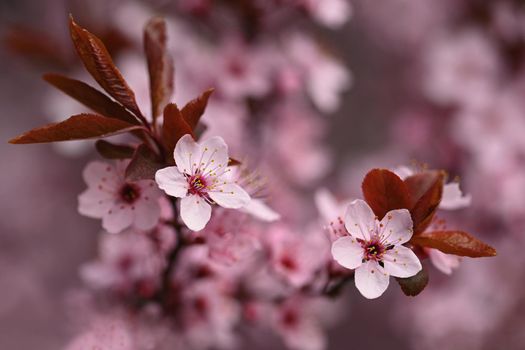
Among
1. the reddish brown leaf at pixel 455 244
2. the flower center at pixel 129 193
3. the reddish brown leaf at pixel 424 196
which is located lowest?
the flower center at pixel 129 193

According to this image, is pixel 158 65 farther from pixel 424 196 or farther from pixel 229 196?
pixel 424 196

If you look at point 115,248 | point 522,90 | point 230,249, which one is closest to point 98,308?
point 115,248

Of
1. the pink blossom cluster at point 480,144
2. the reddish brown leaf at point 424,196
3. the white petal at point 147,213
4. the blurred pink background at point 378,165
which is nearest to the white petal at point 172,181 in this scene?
the white petal at point 147,213

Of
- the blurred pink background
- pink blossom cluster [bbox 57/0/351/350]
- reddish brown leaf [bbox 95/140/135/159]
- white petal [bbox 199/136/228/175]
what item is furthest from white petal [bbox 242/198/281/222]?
the blurred pink background

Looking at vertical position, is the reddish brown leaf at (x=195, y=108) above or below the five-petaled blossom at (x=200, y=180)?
above

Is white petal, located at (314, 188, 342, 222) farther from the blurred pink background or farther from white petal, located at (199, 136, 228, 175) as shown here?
the blurred pink background

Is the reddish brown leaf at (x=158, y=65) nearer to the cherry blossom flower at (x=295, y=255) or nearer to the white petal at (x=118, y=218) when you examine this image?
the white petal at (x=118, y=218)

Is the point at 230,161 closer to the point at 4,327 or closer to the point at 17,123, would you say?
the point at 4,327
